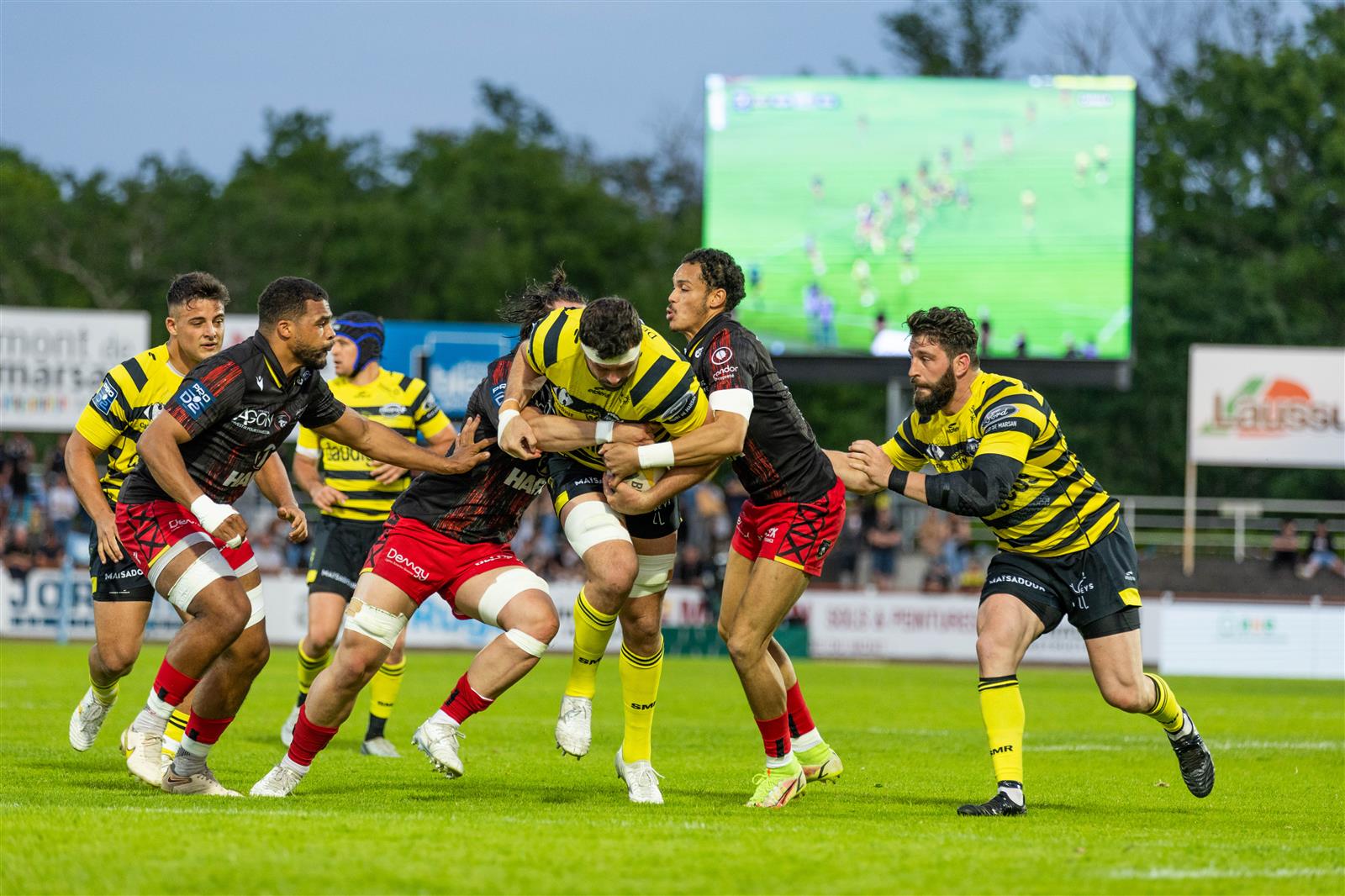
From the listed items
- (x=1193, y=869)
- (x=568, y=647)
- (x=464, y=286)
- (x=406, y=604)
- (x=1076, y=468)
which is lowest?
(x=568, y=647)

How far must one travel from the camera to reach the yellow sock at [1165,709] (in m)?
8.49

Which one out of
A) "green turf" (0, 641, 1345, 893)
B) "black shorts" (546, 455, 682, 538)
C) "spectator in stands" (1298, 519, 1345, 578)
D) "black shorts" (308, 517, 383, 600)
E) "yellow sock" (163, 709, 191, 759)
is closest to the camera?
"green turf" (0, 641, 1345, 893)

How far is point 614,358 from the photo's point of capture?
24.5 feet

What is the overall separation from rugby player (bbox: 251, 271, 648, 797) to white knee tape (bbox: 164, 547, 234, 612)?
27.4 inches

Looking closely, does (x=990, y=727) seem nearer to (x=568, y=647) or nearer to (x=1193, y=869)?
(x=1193, y=869)

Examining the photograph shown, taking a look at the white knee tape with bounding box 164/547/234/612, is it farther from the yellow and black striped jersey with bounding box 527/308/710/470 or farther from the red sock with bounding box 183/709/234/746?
the yellow and black striped jersey with bounding box 527/308/710/470

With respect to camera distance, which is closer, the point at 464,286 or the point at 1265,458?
the point at 1265,458

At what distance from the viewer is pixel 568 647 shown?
2630cm

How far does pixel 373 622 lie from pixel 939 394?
3082 mm

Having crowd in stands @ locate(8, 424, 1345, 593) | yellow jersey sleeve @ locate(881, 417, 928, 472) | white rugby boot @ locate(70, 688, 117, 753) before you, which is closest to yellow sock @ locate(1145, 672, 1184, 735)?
yellow jersey sleeve @ locate(881, 417, 928, 472)

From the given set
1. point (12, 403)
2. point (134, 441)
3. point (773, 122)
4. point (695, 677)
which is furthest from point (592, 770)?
point (12, 403)

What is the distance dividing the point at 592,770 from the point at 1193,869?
460 cm

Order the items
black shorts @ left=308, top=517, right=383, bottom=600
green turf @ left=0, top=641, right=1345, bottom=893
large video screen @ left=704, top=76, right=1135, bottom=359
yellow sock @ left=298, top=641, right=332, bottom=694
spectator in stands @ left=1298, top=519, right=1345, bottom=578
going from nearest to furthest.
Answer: green turf @ left=0, top=641, right=1345, bottom=893, yellow sock @ left=298, top=641, right=332, bottom=694, black shorts @ left=308, top=517, right=383, bottom=600, large video screen @ left=704, top=76, right=1135, bottom=359, spectator in stands @ left=1298, top=519, right=1345, bottom=578

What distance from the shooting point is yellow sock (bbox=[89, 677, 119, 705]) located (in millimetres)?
9328
